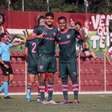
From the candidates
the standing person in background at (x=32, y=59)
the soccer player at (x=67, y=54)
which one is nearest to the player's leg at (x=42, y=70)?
the soccer player at (x=67, y=54)

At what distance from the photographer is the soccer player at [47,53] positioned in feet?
54.6

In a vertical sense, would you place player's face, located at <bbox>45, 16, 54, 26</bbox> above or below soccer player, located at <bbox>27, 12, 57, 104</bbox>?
above

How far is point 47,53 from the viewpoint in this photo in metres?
16.7

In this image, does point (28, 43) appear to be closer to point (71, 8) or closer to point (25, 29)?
point (25, 29)

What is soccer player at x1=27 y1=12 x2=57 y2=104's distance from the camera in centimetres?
1666

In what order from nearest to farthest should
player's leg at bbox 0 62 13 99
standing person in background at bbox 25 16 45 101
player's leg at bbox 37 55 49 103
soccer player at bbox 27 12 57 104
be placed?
soccer player at bbox 27 12 57 104, player's leg at bbox 37 55 49 103, standing person in background at bbox 25 16 45 101, player's leg at bbox 0 62 13 99

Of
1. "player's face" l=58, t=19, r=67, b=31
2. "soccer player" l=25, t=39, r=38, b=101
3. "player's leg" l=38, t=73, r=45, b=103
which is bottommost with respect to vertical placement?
"player's leg" l=38, t=73, r=45, b=103

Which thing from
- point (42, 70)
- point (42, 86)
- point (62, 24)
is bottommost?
Result: point (42, 86)

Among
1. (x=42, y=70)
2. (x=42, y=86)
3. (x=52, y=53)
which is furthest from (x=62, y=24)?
(x=42, y=86)

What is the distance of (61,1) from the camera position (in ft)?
196

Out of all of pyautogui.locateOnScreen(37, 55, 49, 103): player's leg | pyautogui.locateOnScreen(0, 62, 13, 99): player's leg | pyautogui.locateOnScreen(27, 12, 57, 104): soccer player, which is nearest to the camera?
pyautogui.locateOnScreen(27, 12, 57, 104): soccer player

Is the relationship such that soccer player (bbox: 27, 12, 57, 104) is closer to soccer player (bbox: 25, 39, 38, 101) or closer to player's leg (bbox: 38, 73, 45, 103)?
player's leg (bbox: 38, 73, 45, 103)

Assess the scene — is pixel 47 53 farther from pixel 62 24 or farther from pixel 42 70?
pixel 62 24

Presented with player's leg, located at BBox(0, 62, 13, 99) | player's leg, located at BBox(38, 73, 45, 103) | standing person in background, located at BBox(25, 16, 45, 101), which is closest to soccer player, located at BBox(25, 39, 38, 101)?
standing person in background, located at BBox(25, 16, 45, 101)
